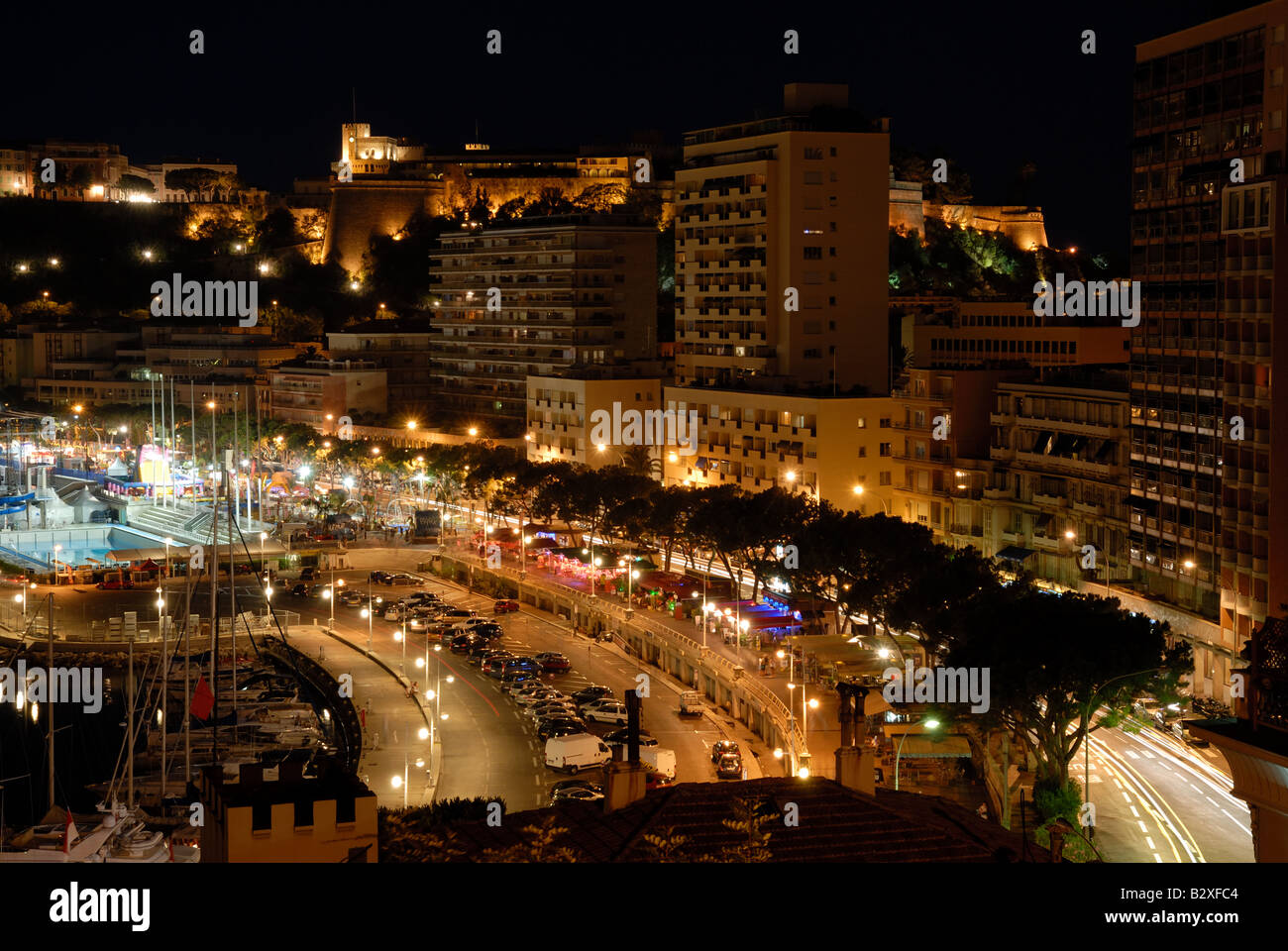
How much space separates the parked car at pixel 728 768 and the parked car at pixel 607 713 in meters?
4.84

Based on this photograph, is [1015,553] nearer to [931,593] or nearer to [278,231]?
[931,593]

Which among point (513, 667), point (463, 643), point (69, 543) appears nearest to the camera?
point (513, 667)

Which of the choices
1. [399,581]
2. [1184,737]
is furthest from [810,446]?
[1184,737]

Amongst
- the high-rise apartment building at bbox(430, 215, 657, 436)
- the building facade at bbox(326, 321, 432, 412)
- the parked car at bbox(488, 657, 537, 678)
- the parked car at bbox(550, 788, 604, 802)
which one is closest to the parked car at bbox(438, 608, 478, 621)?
the parked car at bbox(488, 657, 537, 678)

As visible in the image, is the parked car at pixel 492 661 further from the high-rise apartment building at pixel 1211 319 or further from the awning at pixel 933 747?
the high-rise apartment building at pixel 1211 319

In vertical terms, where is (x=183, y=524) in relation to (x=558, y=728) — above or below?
above

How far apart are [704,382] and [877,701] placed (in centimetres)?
2709

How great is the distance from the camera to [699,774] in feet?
92.2

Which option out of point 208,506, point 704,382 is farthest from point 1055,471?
point 208,506

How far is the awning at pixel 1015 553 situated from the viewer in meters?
38.1

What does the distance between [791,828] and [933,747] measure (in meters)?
12.3

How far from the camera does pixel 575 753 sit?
2902cm

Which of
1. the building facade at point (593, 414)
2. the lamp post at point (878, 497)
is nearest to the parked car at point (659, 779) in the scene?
the lamp post at point (878, 497)
